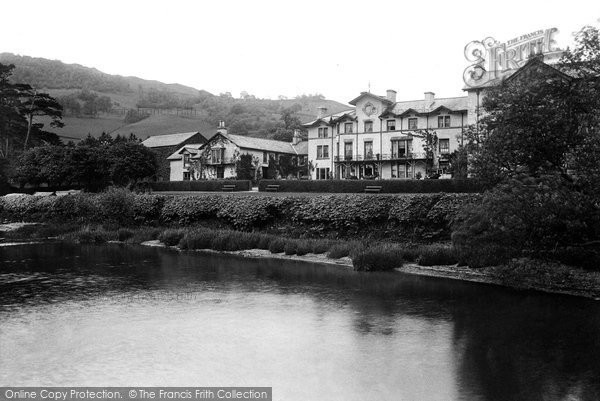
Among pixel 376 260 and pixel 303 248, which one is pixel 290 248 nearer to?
pixel 303 248

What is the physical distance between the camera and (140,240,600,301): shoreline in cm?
2092

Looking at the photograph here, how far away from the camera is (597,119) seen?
19016 millimetres

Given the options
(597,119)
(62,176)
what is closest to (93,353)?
(597,119)

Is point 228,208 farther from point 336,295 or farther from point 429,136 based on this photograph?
point 429,136

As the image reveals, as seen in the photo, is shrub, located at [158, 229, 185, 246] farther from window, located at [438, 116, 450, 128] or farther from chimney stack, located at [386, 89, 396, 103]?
chimney stack, located at [386, 89, 396, 103]

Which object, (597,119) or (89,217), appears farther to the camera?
(89,217)

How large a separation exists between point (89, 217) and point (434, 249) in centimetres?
3069

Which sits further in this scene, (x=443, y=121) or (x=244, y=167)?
(x=244, y=167)

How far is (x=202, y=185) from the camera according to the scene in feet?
194

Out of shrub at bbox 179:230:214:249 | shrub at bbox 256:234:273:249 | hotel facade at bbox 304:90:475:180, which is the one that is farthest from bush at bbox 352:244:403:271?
hotel facade at bbox 304:90:475:180

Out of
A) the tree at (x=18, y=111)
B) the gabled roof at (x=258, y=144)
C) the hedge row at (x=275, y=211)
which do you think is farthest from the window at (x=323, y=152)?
the tree at (x=18, y=111)

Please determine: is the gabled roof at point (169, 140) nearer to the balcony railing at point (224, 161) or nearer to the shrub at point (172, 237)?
the balcony railing at point (224, 161)

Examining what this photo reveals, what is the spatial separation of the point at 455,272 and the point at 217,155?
171 feet

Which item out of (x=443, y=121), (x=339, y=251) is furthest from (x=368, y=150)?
(x=339, y=251)
